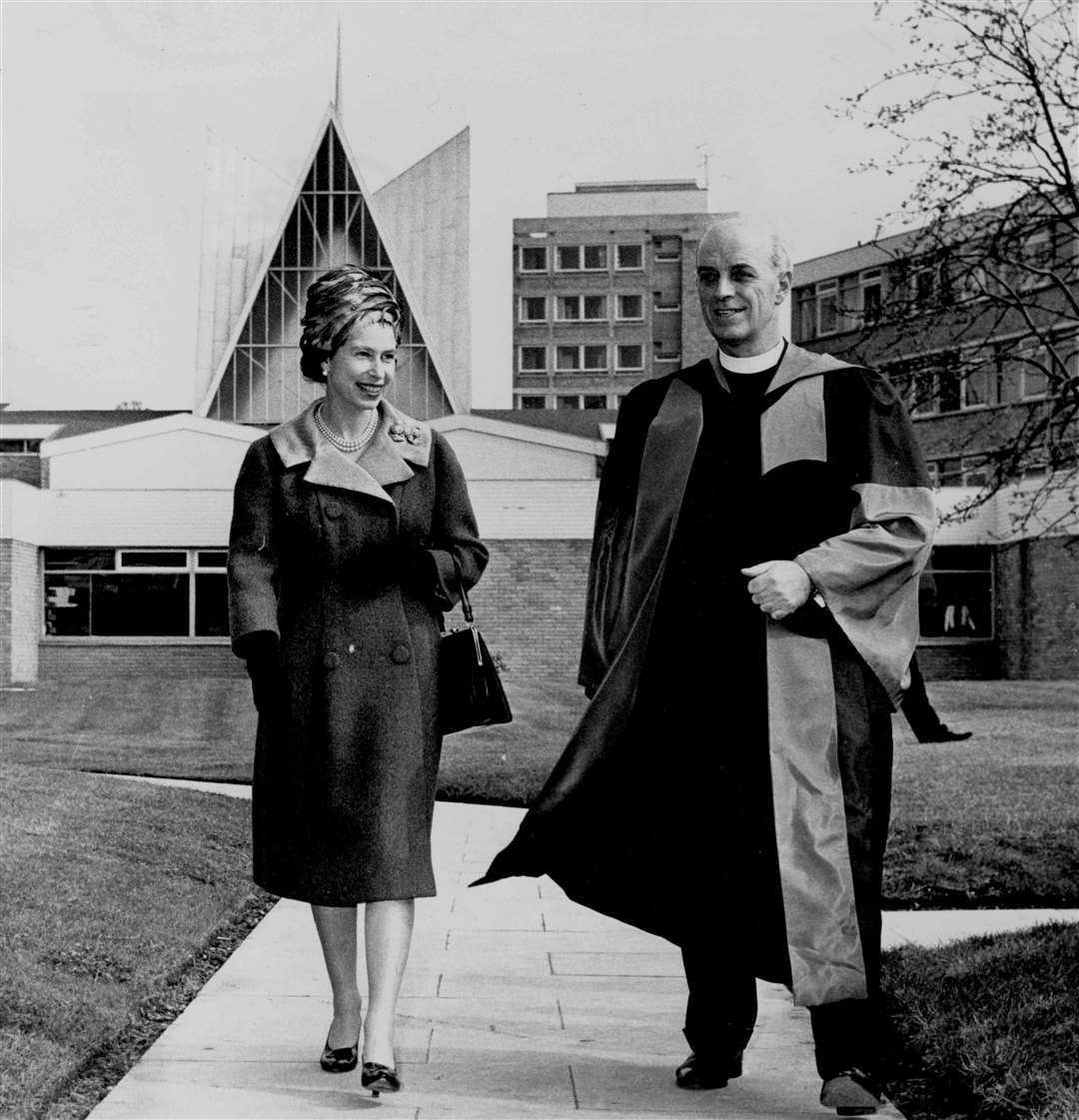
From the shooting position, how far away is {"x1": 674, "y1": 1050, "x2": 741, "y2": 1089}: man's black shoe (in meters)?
4.47

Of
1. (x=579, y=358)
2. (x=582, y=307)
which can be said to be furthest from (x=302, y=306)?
(x=582, y=307)

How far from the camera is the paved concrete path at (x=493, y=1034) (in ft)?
14.0

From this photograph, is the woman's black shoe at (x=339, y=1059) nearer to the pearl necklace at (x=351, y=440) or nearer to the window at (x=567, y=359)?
the pearl necklace at (x=351, y=440)

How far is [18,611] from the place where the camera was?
3331 centimetres

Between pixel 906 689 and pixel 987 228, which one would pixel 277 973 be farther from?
pixel 987 228

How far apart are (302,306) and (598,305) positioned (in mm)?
32408

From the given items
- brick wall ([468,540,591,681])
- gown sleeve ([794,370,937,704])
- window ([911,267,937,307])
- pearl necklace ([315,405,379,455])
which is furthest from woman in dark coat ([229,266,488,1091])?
brick wall ([468,540,591,681])

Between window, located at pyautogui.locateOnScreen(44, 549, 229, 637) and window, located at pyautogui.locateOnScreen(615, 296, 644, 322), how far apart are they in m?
49.8

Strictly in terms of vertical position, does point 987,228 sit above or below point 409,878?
above

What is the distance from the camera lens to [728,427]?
4.50m

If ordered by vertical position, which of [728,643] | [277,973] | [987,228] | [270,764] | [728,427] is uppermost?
[987,228]

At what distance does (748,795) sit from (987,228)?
6.02 meters

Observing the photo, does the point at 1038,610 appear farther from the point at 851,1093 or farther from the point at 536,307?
the point at 536,307

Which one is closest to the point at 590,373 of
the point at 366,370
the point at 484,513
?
the point at 484,513
